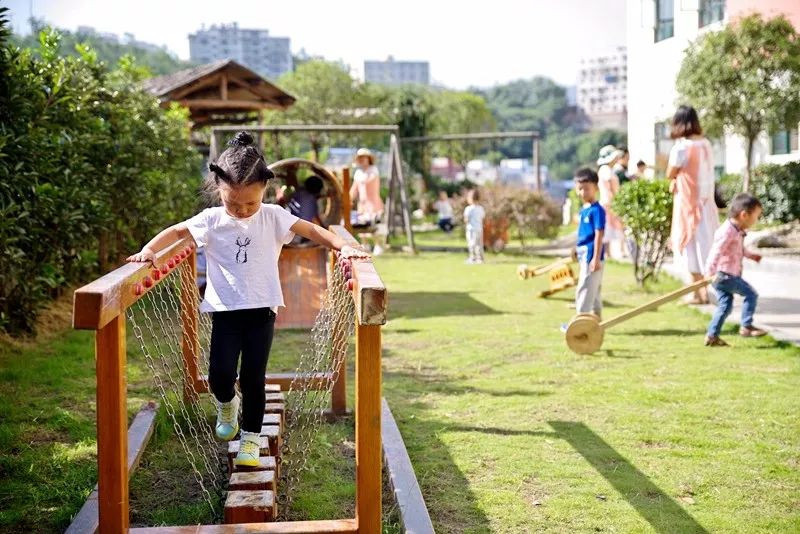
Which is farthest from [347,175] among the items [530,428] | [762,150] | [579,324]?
[762,150]

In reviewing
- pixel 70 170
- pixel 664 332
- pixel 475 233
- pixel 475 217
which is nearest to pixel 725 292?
pixel 664 332

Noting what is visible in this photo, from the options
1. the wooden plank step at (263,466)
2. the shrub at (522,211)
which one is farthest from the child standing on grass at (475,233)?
the wooden plank step at (263,466)

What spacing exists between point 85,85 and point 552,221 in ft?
37.0

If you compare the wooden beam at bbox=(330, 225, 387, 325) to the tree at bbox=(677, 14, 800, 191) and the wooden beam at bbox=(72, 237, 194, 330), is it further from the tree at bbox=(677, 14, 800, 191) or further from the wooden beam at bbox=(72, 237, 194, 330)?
the tree at bbox=(677, 14, 800, 191)

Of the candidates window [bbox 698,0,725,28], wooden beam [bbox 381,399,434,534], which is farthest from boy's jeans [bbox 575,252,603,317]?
window [bbox 698,0,725,28]

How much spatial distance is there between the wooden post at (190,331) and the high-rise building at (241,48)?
169845 mm

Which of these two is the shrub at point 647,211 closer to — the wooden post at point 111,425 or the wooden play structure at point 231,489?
the wooden play structure at point 231,489

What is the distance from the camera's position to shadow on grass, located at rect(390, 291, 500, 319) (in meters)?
10.6

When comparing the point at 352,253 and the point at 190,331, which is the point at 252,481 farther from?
→ the point at 190,331

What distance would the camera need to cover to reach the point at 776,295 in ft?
35.9

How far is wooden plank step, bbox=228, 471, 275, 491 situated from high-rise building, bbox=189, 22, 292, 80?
563 ft

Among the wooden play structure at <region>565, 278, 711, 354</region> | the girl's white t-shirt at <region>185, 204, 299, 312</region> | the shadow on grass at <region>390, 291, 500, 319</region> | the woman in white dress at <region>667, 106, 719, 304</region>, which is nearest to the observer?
the girl's white t-shirt at <region>185, 204, 299, 312</region>

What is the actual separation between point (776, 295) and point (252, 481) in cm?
843

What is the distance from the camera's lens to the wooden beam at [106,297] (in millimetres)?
2984
